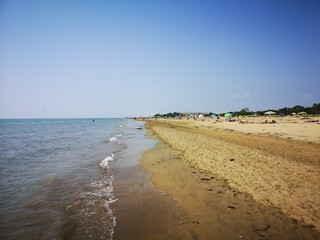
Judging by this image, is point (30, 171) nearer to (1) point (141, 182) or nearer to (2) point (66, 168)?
(2) point (66, 168)

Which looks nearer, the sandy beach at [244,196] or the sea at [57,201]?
the sandy beach at [244,196]

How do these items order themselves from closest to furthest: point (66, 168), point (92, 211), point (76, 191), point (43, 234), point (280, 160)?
point (43, 234) → point (92, 211) → point (76, 191) → point (280, 160) → point (66, 168)

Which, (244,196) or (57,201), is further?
(57,201)

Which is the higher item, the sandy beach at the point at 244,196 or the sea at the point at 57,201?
the sandy beach at the point at 244,196

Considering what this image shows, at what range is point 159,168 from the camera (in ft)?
38.2

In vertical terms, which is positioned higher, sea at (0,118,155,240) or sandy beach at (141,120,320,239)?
sandy beach at (141,120,320,239)

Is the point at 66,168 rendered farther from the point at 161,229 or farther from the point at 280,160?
the point at 280,160

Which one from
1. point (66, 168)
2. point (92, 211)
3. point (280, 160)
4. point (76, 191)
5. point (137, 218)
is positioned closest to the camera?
point (137, 218)

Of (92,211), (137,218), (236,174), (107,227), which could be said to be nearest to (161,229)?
(137,218)

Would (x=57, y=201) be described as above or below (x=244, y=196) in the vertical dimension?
below

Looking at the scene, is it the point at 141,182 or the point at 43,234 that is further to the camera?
the point at 141,182

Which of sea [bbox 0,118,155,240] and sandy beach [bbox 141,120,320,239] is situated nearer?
sandy beach [bbox 141,120,320,239]

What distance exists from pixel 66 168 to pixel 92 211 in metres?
7.06

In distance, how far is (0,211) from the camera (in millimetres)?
6527
